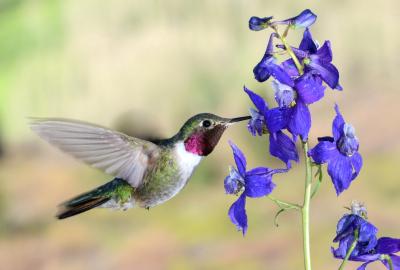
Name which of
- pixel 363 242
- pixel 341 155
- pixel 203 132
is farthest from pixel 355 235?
pixel 203 132

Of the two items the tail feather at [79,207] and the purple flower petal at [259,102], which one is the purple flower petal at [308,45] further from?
the tail feather at [79,207]

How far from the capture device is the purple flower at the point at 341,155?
1.36 meters

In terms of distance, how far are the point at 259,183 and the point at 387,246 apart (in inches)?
9.1

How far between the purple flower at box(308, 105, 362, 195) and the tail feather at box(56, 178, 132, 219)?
0.70m

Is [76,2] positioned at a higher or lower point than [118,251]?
higher

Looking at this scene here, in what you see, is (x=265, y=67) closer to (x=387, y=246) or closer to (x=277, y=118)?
(x=277, y=118)

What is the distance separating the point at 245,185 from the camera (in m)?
1.46

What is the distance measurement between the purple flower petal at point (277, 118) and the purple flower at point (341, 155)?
64 millimetres

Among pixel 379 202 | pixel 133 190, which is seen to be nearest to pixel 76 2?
pixel 379 202

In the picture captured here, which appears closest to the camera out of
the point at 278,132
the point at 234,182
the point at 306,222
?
the point at 306,222

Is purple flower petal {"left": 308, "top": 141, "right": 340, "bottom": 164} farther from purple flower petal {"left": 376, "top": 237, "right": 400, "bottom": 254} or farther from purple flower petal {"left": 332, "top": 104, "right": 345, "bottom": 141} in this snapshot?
purple flower petal {"left": 376, "top": 237, "right": 400, "bottom": 254}

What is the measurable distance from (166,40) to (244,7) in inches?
16.4

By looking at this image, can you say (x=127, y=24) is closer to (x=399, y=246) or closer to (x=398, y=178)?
(x=398, y=178)

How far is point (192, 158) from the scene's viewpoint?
1.91 m
